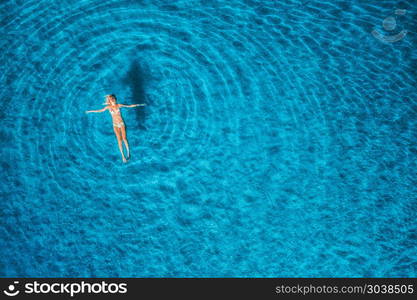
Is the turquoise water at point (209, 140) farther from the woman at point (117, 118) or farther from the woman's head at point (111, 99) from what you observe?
the woman's head at point (111, 99)

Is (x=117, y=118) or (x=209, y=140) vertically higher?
(x=117, y=118)

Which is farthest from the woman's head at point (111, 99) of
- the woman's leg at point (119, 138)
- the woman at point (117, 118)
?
the woman's leg at point (119, 138)

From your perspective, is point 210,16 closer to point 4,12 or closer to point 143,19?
point 143,19

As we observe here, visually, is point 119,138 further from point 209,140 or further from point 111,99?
point 209,140

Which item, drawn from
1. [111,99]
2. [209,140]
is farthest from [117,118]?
[209,140]

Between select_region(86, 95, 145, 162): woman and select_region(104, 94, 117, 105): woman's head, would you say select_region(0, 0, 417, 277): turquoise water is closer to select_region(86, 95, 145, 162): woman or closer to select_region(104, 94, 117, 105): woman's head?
select_region(86, 95, 145, 162): woman

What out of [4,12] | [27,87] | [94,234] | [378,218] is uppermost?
[4,12]

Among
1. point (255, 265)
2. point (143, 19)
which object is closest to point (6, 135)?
point (143, 19)

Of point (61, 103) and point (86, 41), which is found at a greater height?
point (86, 41)
